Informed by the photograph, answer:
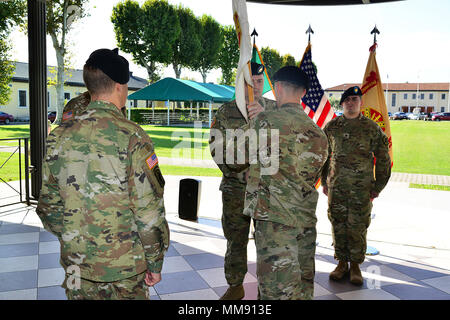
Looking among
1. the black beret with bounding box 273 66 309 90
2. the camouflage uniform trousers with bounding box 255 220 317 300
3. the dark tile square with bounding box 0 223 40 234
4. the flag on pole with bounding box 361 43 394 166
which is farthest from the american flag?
the dark tile square with bounding box 0 223 40 234

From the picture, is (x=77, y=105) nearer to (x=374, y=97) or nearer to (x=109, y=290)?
(x=109, y=290)

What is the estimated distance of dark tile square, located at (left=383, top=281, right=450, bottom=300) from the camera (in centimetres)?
382

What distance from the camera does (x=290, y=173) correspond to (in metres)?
2.72

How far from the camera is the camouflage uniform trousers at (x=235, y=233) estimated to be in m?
3.58

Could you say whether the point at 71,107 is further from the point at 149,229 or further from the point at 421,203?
the point at 421,203

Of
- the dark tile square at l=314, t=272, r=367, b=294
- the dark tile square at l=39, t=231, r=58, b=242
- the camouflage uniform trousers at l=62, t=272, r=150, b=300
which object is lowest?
the dark tile square at l=314, t=272, r=367, b=294

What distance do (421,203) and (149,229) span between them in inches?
288

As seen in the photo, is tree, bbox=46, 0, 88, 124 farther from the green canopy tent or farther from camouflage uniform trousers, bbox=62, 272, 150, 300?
camouflage uniform trousers, bbox=62, 272, 150, 300

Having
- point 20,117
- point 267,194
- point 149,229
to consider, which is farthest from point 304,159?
point 20,117

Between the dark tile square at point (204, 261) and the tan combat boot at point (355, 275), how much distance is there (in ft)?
4.82

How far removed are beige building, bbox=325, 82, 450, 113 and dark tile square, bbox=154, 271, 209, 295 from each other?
298 ft
